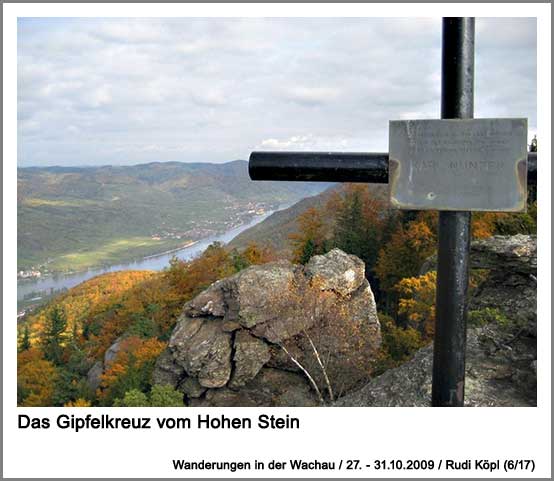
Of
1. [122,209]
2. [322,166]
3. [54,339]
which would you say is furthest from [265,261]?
[122,209]

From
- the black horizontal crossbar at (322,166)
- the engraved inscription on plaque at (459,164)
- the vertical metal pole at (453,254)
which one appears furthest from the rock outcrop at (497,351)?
the black horizontal crossbar at (322,166)

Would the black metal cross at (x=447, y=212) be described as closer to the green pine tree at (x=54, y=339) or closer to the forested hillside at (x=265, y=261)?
the forested hillside at (x=265, y=261)

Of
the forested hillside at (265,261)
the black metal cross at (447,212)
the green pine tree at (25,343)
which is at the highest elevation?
the black metal cross at (447,212)

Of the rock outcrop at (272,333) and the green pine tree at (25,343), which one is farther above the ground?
the rock outcrop at (272,333)

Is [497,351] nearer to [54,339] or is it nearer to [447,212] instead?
[447,212]

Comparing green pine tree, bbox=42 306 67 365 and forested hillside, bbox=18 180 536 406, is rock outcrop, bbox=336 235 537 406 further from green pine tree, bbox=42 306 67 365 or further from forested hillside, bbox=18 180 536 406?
green pine tree, bbox=42 306 67 365

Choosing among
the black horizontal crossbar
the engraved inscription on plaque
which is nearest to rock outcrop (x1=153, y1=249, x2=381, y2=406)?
the black horizontal crossbar

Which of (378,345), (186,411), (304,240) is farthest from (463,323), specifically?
(304,240)
